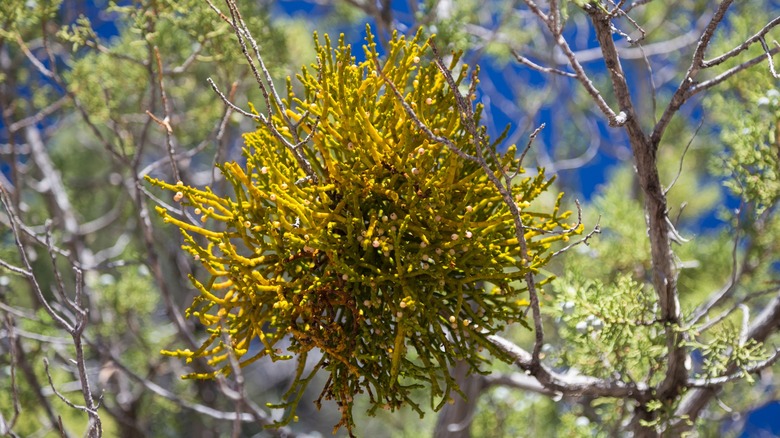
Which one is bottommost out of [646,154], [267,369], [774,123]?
[646,154]

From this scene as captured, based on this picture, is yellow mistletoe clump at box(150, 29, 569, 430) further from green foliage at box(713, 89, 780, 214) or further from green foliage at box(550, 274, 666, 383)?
green foliage at box(713, 89, 780, 214)

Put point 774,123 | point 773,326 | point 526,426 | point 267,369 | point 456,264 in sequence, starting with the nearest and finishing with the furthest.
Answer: point 456,264, point 773,326, point 774,123, point 526,426, point 267,369

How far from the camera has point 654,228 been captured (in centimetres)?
121

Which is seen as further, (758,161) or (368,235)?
(758,161)

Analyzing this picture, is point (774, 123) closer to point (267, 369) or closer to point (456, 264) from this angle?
point (456, 264)

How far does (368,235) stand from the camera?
1.00 metres

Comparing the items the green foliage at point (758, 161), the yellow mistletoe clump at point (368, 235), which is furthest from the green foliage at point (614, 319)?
the green foliage at point (758, 161)

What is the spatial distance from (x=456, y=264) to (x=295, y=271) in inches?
9.3

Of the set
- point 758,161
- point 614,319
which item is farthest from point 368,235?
point 758,161

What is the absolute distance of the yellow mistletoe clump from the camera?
3.34 ft

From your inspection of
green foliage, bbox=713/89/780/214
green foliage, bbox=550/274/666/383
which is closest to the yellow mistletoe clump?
green foliage, bbox=550/274/666/383

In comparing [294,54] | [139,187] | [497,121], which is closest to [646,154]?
[139,187]

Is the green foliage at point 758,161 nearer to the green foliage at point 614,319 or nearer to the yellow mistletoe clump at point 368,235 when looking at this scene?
the green foliage at point 614,319

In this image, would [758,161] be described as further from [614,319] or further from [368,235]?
[368,235]
